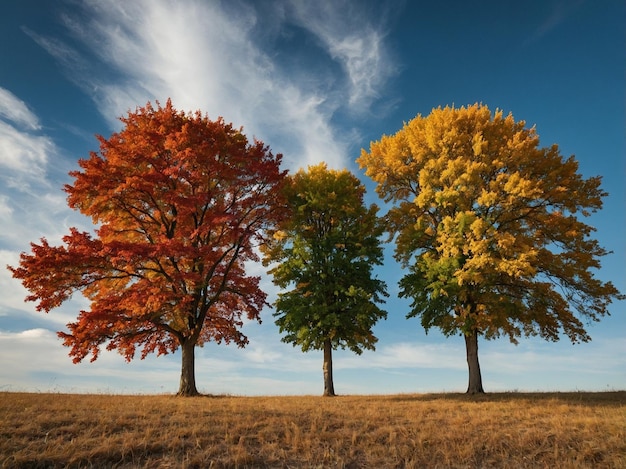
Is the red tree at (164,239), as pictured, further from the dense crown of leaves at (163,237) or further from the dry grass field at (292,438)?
the dry grass field at (292,438)

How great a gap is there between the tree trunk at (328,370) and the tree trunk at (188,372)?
744 centimetres

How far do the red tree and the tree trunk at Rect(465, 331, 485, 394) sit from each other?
12.1m

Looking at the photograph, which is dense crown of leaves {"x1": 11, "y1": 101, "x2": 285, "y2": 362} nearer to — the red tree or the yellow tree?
the red tree

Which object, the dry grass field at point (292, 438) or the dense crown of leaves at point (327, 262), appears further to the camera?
the dense crown of leaves at point (327, 262)

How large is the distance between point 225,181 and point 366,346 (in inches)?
502

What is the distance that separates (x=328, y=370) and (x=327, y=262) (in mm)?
6430

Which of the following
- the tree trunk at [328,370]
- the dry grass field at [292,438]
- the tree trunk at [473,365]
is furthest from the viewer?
the tree trunk at [328,370]

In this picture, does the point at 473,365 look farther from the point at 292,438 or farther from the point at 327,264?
the point at 292,438

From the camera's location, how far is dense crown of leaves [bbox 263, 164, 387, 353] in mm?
25391

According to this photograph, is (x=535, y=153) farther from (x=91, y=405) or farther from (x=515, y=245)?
(x=91, y=405)

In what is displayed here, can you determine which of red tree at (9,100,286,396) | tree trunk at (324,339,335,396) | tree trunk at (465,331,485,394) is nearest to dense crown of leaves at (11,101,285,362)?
red tree at (9,100,286,396)

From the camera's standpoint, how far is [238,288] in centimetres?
2508

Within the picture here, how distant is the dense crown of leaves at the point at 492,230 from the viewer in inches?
918

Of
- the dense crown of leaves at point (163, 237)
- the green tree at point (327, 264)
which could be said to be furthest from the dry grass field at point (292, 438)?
the green tree at point (327, 264)
